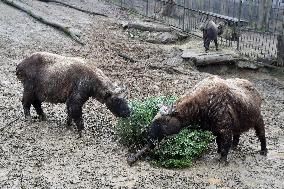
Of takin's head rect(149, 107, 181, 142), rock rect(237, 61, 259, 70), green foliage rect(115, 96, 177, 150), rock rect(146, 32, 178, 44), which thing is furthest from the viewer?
rock rect(146, 32, 178, 44)

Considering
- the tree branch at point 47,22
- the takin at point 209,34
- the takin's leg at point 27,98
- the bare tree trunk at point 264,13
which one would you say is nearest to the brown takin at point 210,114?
the takin's leg at point 27,98

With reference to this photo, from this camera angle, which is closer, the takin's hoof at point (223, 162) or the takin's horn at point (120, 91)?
the takin's hoof at point (223, 162)

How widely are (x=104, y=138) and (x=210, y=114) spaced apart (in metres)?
2.19

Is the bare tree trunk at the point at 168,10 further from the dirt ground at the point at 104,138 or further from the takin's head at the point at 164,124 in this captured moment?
the takin's head at the point at 164,124

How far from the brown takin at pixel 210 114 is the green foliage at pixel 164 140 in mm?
274

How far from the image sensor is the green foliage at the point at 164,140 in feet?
30.2

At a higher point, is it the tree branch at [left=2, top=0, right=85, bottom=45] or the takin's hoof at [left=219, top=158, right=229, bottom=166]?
the tree branch at [left=2, top=0, right=85, bottom=45]

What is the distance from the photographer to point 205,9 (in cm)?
2208

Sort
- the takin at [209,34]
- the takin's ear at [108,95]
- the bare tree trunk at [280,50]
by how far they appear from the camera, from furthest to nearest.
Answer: the takin at [209,34] → the bare tree trunk at [280,50] → the takin's ear at [108,95]

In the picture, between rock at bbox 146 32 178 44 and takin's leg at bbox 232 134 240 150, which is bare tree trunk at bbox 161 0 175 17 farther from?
takin's leg at bbox 232 134 240 150

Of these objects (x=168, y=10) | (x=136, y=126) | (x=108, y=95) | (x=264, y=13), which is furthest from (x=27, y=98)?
(x=168, y=10)

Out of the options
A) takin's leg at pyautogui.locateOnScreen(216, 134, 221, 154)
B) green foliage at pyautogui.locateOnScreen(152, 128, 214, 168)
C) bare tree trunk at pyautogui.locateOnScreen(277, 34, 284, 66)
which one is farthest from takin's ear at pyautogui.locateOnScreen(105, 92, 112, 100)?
bare tree trunk at pyautogui.locateOnScreen(277, 34, 284, 66)

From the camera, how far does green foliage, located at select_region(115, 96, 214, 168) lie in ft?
30.2

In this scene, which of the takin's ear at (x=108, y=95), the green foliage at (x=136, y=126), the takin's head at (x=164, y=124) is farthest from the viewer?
the takin's ear at (x=108, y=95)
